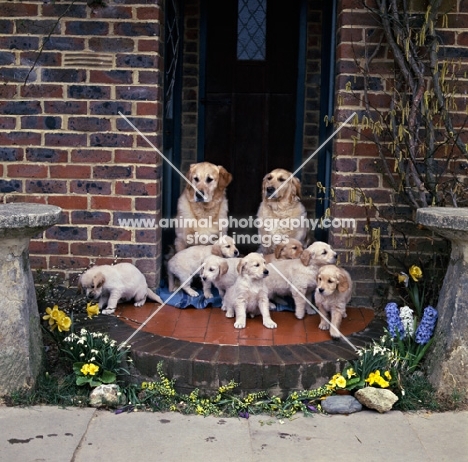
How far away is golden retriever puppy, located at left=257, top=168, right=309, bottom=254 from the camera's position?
5742 mm

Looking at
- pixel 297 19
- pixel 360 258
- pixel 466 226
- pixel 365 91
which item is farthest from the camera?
pixel 297 19

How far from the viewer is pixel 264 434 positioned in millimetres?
3947

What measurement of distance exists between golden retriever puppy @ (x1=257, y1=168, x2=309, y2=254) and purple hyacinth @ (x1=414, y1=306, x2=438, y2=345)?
1.50 metres

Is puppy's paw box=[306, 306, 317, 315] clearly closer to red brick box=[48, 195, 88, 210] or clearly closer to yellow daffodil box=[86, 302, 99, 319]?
yellow daffodil box=[86, 302, 99, 319]

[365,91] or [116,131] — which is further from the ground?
[365,91]

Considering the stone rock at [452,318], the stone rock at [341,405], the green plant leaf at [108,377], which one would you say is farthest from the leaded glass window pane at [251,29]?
the stone rock at [341,405]

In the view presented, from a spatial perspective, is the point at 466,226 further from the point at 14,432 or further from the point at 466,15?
the point at 14,432

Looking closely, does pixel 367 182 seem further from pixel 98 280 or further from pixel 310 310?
pixel 98 280

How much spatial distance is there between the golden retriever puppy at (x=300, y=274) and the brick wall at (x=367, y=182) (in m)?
0.41

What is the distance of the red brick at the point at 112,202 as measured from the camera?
17.9ft

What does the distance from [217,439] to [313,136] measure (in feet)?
13.2

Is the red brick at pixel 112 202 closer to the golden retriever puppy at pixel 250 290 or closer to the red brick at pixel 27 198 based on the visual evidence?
the red brick at pixel 27 198

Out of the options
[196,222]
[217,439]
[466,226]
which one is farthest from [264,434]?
[196,222]

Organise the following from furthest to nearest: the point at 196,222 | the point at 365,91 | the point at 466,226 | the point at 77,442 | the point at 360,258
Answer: the point at 196,222 < the point at 360,258 < the point at 365,91 < the point at 466,226 < the point at 77,442
